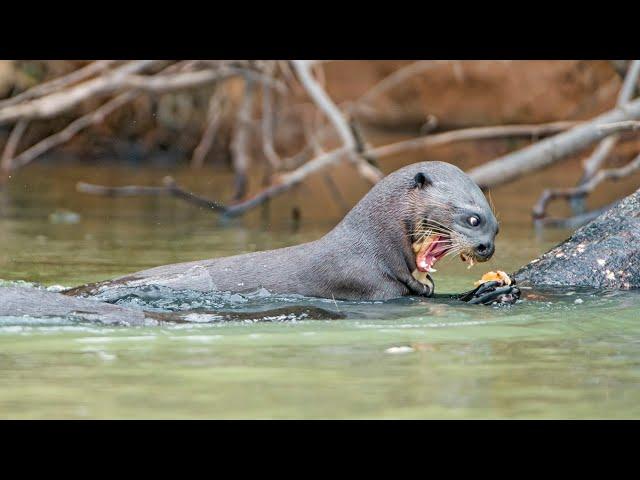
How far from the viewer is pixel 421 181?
5.88 meters

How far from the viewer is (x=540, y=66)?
58.3 feet

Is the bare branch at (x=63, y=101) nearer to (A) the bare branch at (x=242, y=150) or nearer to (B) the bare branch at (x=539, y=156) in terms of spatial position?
(A) the bare branch at (x=242, y=150)

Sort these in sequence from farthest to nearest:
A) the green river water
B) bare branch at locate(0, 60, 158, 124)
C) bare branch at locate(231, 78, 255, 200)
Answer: bare branch at locate(231, 78, 255, 200) < bare branch at locate(0, 60, 158, 124) < the green river water

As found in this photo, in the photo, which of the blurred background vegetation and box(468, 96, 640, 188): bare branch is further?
the blurred background vegetation

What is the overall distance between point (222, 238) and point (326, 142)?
860 centimetres

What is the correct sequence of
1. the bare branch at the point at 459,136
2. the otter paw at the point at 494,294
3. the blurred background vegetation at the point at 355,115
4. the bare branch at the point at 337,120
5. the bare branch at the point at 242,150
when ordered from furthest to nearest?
the blurred background vegetation at the point at 355,115
the bare branch at the point at 242,150
the bare branch at the point at 337,120
the bare branch at the point at 459,136
the otter paw at the point at 494,294

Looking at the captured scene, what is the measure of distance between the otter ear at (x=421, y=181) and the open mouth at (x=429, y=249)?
0.24m

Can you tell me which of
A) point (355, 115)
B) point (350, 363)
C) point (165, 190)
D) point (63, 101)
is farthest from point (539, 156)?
point (355, 115)

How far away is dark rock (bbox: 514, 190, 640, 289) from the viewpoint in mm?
6223

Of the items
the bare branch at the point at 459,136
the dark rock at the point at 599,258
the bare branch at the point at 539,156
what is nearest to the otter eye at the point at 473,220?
the dark rock at the point at 599,258

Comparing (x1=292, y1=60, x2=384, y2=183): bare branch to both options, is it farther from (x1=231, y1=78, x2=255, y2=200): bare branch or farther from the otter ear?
the otter ear

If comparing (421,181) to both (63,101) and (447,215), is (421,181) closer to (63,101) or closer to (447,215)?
(447,215)

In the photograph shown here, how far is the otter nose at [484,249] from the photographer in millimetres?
5766

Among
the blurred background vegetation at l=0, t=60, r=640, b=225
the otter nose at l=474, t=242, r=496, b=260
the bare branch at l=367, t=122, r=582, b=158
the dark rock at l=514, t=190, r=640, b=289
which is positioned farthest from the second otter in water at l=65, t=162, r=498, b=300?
the blurred background vegetation at l=0, t=60, r=640, b=225
